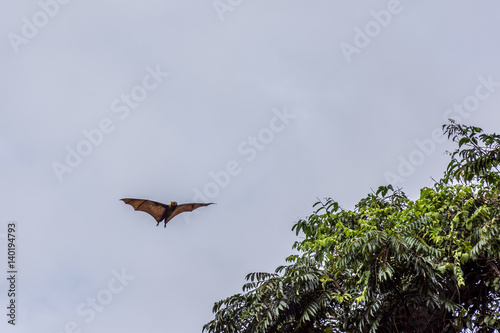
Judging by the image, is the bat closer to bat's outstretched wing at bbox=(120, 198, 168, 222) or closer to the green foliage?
bat's outstretched wing at bbox=(120, 198, 168, 222)

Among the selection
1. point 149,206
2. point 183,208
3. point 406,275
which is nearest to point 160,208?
point 149,206

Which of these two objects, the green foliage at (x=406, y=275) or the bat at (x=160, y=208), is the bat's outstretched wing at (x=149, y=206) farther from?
the green foliage at (x=406, y=275)

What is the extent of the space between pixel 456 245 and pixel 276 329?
284 centimetres

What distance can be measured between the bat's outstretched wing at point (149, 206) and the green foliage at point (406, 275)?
9.04 feet

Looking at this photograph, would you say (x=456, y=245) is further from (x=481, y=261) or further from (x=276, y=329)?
(x=276, y=329)

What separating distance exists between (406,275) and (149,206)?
5.29 meters

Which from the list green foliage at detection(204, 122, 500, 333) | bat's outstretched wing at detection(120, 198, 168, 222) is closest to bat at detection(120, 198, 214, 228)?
bat's outstretched wing at detection(120, 198, 168, 222)

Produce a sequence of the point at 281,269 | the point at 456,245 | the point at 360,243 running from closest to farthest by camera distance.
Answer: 1. the point at 360,243
2. the point at 456,245
3. the point at 281,269

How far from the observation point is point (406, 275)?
7211 mm

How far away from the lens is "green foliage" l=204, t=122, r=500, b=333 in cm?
707

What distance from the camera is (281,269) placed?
8.23m

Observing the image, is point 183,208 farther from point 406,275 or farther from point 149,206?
point 406,275

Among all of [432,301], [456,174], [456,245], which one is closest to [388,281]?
[432,301]

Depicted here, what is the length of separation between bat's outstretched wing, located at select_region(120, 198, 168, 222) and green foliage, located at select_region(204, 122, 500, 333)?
275cm
